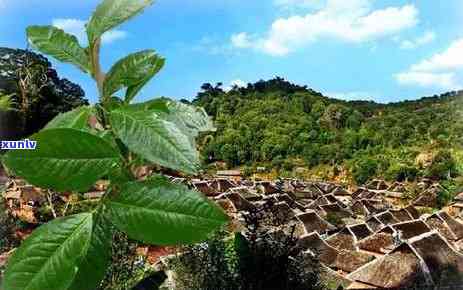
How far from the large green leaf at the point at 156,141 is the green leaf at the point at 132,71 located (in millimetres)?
20

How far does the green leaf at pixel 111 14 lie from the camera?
150 mm

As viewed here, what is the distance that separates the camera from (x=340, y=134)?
1.59 meters

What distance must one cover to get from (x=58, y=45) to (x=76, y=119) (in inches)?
0.9

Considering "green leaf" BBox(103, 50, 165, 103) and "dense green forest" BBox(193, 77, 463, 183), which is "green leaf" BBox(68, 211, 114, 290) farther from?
"dense green forest" BBox(193, 77, 463, 183)

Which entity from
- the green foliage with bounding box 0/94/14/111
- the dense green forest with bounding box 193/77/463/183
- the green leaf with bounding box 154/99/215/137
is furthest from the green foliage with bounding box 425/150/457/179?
the green leaf with bounding box 154/99/215/137

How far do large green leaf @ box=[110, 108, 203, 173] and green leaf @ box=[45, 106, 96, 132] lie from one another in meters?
0.01

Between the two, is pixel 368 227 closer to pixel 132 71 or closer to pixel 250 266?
pixel 250 266

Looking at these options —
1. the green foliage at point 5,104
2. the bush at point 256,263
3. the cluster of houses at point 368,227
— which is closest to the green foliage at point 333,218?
the cluster of houses at point 368,227

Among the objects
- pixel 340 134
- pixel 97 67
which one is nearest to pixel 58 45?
pixel 97 67

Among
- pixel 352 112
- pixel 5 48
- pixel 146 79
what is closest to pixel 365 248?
pixel 352 112

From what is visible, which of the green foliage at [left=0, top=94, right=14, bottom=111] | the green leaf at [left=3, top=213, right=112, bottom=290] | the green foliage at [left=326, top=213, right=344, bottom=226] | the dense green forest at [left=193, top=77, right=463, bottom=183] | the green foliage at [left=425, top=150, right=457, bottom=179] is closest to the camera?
the green leaf at [left=3, top=213, right=112, bottom=290]

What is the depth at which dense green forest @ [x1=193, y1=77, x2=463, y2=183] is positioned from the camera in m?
1.38

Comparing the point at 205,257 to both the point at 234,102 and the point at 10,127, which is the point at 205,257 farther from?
the point at 10,127

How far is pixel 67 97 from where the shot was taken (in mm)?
716
